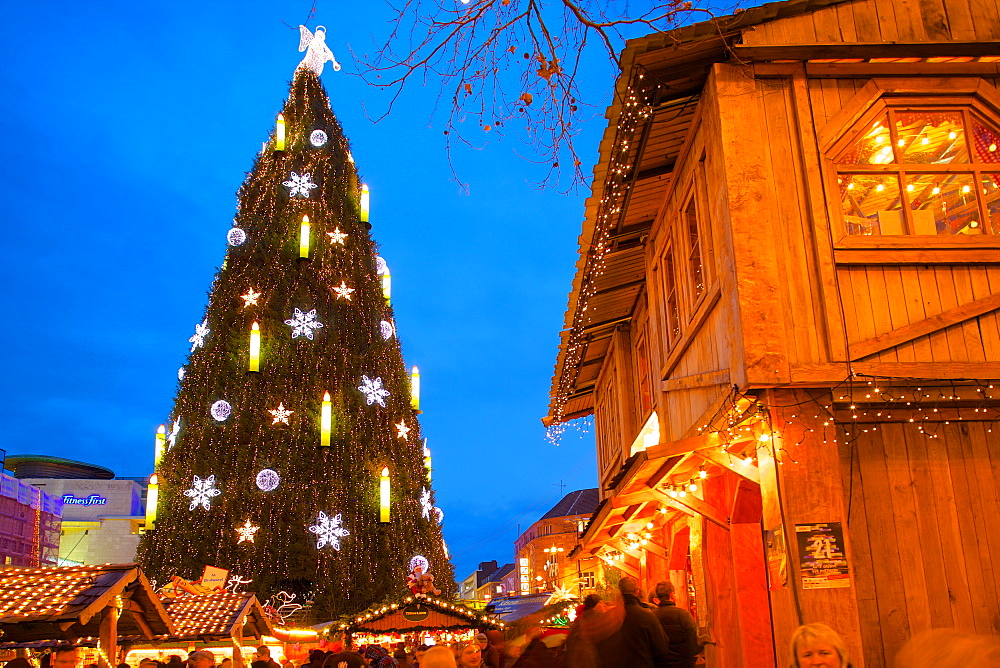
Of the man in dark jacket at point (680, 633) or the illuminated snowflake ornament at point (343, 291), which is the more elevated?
the illuminated snowflake ornament at point (343, 291)

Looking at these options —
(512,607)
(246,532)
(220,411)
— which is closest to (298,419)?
(220,411)

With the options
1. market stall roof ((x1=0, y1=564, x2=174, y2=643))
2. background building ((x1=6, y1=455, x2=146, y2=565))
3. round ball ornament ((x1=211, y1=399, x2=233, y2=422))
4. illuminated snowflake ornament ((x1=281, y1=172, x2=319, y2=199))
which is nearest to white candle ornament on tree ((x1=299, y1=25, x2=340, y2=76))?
illuminated snowflake ornament ((x1=281, y1=172, x2=319, y2=199))

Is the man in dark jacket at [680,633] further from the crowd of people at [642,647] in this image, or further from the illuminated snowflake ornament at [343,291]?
the illuminated snowflake ornament at [343,291]

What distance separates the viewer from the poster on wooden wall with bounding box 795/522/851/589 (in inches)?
254

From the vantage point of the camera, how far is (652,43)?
737 centimetres

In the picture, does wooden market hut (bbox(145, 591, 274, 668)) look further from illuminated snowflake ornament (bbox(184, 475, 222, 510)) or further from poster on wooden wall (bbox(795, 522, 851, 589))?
illuminated snowflake ornament (bbox(184, 475, 222, 510))

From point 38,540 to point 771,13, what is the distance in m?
46.9

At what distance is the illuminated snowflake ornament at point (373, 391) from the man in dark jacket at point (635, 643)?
23449 millimetres

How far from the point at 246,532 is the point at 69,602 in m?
17.9

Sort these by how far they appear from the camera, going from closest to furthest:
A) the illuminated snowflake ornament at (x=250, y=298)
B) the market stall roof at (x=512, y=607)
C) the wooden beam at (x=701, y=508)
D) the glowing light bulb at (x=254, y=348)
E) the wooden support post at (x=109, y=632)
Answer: the wooden beam at (x=701, y=508) < the wooden support post at (x=109, y=632) < the market stall roof at (x=512, y=607) < the glowing light bulb at (x=254, y=348) < the illuminated snowflake ornament at (x=250, y=298)

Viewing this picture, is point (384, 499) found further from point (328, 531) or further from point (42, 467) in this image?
point (42, 467)

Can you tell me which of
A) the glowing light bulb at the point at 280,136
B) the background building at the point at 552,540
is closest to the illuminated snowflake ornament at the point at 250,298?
the glowing light bulb at the point at 280,136

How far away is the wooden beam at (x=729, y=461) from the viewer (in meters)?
7.67

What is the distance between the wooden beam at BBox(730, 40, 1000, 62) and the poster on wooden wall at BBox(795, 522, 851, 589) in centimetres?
399
